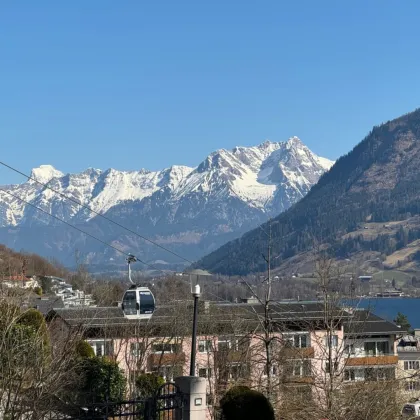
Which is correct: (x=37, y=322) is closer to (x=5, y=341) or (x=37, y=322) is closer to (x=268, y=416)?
(x=5, y=341)

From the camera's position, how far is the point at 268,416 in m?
20.5

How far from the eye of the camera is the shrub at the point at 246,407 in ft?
67.3

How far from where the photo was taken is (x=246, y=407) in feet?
67.4

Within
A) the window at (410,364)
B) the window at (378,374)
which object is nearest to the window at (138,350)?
the window at (378,374)

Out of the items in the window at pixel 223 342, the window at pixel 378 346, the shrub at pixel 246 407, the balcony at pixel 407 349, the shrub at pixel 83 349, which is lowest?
the shrub at pixel 246 407

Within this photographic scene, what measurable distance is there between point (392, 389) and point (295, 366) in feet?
20.4

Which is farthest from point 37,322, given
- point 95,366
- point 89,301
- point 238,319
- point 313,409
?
point 89,301

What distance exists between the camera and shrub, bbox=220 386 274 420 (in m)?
20.5

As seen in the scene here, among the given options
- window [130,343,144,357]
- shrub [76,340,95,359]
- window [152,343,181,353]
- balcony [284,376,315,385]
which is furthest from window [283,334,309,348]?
shrub [76,340,95,359]

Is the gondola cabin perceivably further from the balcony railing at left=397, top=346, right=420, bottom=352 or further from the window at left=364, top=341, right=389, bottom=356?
the balcony railing at left=397, top=346, right=420, bottom=352

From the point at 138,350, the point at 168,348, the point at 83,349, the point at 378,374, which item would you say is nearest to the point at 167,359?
the point at 168,348

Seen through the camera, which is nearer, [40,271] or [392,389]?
[392,389]

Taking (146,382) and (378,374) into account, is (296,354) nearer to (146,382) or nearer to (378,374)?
(378,374)

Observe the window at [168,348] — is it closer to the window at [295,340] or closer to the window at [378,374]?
the window at [295,340]
